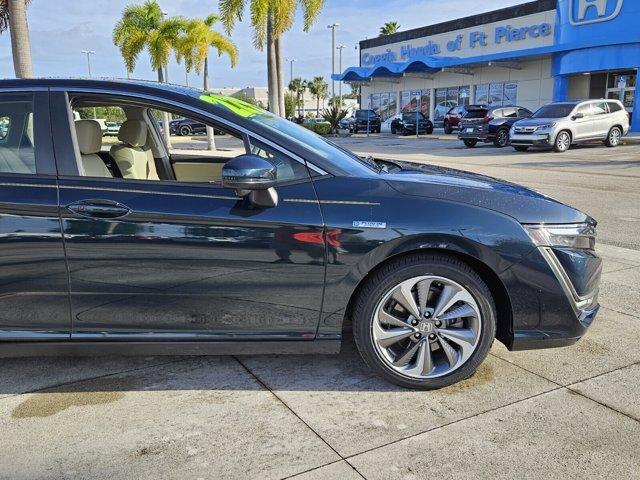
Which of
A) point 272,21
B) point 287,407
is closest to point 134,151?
point 287,407

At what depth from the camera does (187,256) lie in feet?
9.76

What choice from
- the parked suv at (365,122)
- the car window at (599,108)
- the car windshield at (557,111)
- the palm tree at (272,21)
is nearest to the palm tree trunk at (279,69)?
the palm tree at (272,21)

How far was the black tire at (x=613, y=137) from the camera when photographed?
21.1 meters

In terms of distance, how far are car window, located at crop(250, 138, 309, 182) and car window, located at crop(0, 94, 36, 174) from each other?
1.21m

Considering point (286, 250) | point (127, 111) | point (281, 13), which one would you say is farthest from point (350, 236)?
point (281, 13)

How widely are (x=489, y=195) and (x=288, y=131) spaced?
1.21 meters

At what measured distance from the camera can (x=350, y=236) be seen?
298 cm

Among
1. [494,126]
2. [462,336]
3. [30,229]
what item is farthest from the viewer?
[494,126]

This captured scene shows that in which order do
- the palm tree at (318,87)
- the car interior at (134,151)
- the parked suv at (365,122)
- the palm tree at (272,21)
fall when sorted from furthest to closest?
1. the palm tree at (318,87)
2. the parked suv at (365,122)
3. the palm tree at (272,21)
4. the car interior at (134,151)

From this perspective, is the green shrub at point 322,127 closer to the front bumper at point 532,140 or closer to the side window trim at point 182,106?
the front bumper at point 532,140

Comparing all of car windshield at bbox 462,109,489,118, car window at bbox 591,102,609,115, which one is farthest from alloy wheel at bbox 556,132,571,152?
car windshield at bbox 462,109,489,118

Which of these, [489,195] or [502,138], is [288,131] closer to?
[489,195]

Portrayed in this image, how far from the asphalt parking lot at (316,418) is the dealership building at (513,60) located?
2803 cm

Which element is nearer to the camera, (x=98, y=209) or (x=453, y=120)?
(x=98, y=209)
